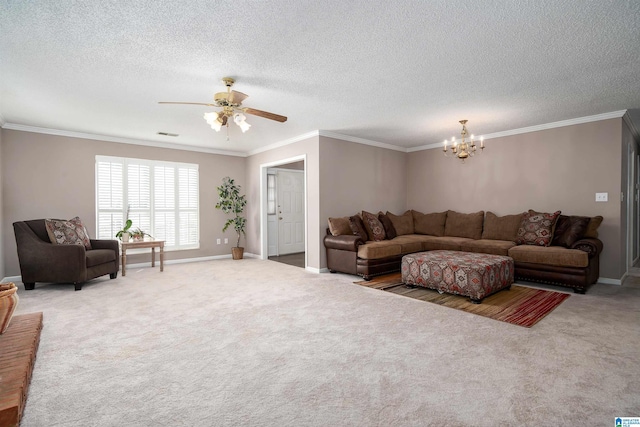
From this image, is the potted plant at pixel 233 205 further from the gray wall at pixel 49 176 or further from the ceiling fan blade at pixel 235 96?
the ceiling fan blade at pixel 235 96

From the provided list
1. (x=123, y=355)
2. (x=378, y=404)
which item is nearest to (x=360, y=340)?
(x=378, y=404)

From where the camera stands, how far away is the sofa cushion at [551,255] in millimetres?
4172

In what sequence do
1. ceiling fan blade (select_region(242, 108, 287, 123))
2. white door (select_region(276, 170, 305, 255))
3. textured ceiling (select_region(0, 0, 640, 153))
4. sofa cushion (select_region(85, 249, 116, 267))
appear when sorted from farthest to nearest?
white door (select_region(276, 170, 305, 255)) < sofa cushion (select_region(85, 249, 116, 267)) < ceiling fan blade (select_region(242, 108, 287, 123)) < textured ceiling (select_region(0, 0, 640, 153))

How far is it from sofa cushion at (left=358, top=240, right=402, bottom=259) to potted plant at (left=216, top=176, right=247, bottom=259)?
10.8 ft

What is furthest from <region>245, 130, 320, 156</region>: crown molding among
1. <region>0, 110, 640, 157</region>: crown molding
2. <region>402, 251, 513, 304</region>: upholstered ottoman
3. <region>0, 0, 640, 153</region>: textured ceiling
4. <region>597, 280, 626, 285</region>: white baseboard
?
<region>597, 280, 626, 285</region>: white baseboard

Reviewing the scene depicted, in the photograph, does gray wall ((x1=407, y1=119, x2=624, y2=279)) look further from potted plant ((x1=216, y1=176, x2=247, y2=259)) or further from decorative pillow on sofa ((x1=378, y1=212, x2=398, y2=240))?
potted plant ((x1=216, y1=176, x2=247, y2=259))

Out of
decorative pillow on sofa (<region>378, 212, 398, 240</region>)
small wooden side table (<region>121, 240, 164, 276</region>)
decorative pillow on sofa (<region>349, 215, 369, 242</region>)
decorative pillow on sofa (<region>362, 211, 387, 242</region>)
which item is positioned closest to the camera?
small wooden side table (<region>121, 240, 164, 276</region>)

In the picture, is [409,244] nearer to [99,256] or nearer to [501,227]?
[501,227]

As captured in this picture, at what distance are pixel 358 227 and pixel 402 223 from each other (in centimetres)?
152

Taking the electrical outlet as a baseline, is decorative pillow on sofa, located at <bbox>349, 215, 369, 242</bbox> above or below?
below

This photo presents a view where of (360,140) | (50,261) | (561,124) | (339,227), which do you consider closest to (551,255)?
(561,124)

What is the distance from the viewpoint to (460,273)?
3.93 m

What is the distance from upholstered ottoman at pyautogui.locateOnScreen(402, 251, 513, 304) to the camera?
382 centimetres

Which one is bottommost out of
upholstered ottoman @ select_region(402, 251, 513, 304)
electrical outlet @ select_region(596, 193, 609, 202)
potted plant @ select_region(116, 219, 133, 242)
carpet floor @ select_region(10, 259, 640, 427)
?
carpet floor @ select_region(10, 259, 640, 427)
